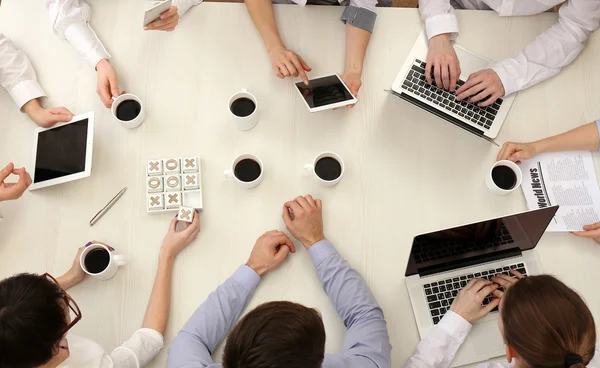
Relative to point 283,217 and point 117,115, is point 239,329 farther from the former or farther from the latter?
point 117,115

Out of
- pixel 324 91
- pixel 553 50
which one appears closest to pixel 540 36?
pixel 553 50

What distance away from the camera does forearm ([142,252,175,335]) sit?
1102 mm

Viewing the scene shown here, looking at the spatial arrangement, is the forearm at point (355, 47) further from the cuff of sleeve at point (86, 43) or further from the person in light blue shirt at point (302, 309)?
the cuff of sleeve at point (86, 43)

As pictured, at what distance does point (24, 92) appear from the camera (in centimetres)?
128

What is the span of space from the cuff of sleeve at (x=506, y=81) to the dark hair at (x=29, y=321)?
1.24 m

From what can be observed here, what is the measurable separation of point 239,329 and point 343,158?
0.60 metres

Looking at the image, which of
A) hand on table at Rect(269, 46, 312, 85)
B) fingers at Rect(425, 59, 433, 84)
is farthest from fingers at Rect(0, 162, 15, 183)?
fingers at Rect(425, 59, 433, 84)

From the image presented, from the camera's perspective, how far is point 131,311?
3.73 ft

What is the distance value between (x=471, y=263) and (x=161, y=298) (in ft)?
2.58

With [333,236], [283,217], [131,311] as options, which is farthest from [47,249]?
[333,236]

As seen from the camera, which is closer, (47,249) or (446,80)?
(47,249)

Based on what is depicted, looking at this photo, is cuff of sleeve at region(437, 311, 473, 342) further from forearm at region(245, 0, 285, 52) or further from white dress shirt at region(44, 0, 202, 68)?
white dress shirt at region(44, 0, 202, 68)

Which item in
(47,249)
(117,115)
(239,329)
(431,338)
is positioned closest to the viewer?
(239,329)

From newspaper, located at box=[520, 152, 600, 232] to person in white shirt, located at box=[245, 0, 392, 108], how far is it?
545 mm
